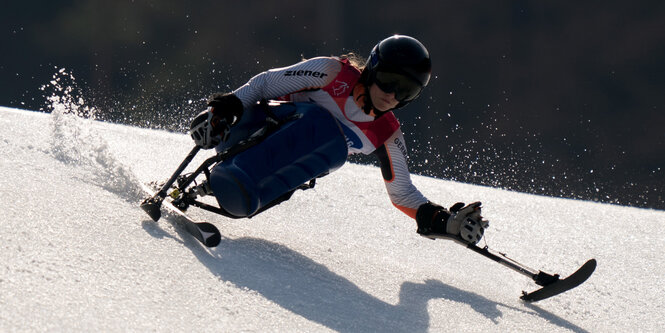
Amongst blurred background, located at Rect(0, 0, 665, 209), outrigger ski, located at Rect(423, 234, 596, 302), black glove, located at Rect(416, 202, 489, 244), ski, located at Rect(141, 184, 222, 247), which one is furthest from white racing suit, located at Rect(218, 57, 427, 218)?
blurred background, located at Rect(0, 0, 665, 209)

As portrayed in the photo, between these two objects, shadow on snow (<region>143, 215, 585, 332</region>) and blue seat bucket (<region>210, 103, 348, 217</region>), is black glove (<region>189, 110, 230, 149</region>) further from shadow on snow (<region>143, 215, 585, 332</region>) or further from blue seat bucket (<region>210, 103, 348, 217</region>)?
shadow on snow (<region>143, 215, 585, 332</region>)

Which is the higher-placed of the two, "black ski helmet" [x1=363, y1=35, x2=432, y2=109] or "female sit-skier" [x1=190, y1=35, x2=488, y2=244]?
"black ski helmet" [x1=363, y1=35, x2=432, y2=109]

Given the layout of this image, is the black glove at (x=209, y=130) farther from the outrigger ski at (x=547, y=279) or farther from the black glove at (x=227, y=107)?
the outrigger ski at (x=547, y=279)

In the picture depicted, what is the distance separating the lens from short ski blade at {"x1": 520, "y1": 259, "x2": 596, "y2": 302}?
3090mm

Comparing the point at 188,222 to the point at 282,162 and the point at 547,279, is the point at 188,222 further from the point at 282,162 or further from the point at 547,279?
the point at 547,279

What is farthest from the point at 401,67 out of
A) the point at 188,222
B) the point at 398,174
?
the point at 188,222

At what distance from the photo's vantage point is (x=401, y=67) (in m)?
3.14

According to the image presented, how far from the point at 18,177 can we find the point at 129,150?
2.01 metres

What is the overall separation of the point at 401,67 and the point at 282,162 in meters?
0.69

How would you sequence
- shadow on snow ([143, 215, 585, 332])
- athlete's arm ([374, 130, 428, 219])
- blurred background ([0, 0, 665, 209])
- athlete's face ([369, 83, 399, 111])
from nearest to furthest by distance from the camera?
1. shadow on snow ([143, 215, 585, 332])
2. athlete's face ([369, 83, 399, 111])
3. athlete's arm ([374, 130, 428, 219])
4. blurred background ([0, 0, 665, 209])

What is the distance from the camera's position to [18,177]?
3.09 m

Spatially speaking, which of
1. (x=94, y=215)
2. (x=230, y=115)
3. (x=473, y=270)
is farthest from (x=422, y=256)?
(x=94, y=215)

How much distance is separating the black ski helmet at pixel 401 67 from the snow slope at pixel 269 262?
855 millimetres

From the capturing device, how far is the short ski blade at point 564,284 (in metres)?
3.09
